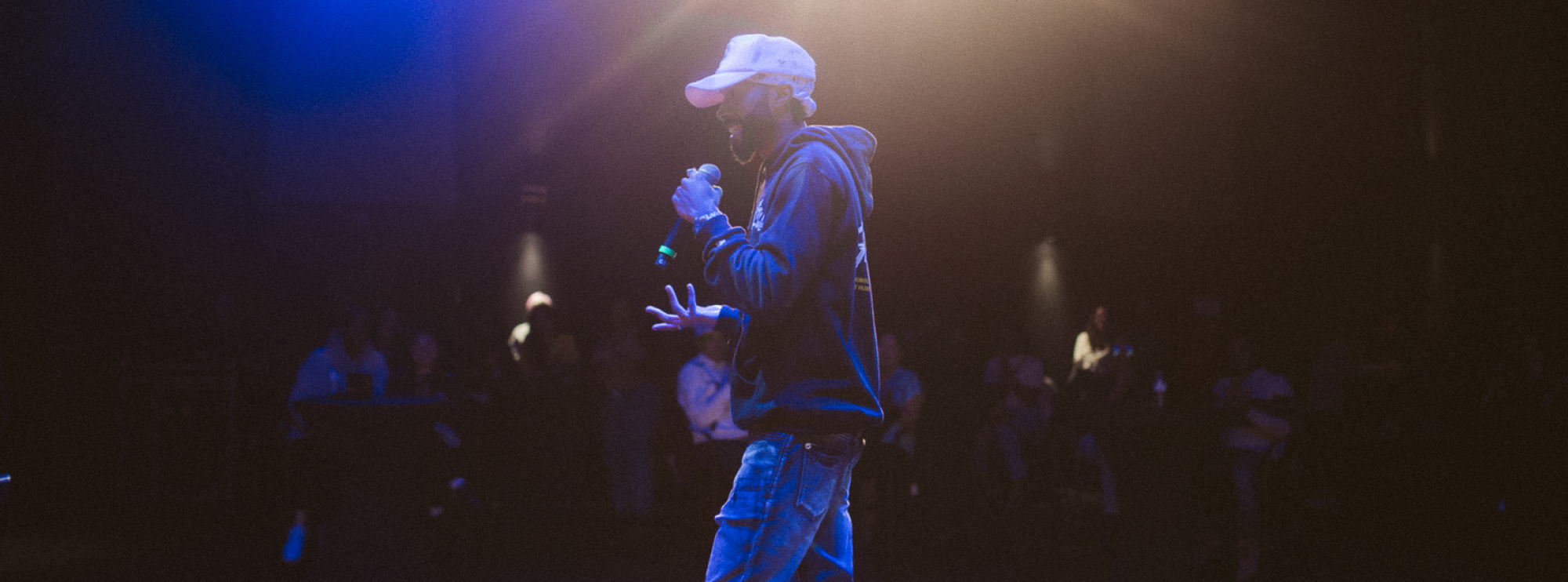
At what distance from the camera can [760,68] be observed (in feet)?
7.04

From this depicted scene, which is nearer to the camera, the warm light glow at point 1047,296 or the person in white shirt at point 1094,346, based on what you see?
the person in white shirt at point 1094,346

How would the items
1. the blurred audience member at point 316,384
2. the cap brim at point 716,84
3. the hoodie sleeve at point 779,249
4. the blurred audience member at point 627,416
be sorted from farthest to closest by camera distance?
the blurred audience member at point 627,416, the blurred audience member at point 316,384, the cap brim at point 716,84, the hoodie sleeve at point 779,249

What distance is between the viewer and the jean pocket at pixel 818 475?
1994 millimetres

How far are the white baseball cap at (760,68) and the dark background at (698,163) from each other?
820cm

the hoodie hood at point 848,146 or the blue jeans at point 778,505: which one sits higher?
the hoodie hood at point 848,146

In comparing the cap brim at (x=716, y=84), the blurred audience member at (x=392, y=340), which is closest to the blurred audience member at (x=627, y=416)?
the blurred audience member at (x=392, y=340)

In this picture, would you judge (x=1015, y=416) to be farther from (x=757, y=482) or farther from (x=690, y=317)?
(x=757, y=482)

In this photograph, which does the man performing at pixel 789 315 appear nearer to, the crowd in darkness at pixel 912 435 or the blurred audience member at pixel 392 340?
the crowd in darkness at pixel 912 435

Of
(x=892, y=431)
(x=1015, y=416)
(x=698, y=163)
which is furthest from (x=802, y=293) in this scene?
(x=698, y=163)

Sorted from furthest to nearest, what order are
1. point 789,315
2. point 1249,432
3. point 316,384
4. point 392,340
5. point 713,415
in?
1. point 392,340
2. point 713,415
3. point 316,384
4. point 1249,432
5. point 789,315

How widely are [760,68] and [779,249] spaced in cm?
42

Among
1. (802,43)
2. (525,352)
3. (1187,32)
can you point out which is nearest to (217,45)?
(525,352)

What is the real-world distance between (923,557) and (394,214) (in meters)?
7.61

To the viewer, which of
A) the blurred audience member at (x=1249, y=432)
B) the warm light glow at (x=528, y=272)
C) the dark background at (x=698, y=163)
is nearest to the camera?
the blurred audience member at (x=1249, y=432)
